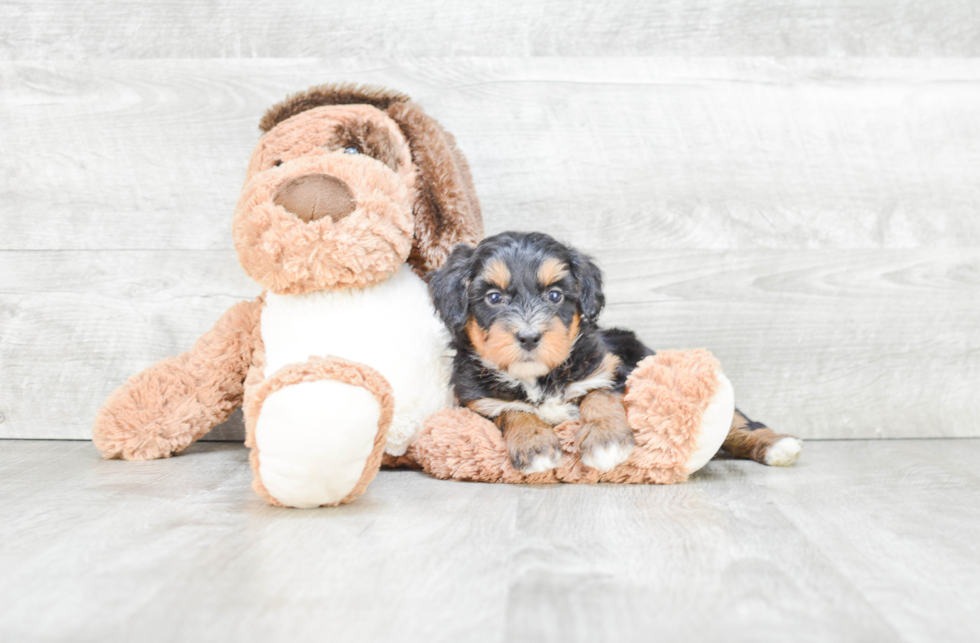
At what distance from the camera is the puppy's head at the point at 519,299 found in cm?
183

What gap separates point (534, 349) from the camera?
1.82 meters

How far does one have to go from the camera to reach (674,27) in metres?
2.53

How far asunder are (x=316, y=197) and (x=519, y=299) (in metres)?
0.55

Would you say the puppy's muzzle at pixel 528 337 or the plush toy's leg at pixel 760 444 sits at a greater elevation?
the puppy's muzzle at pixel 528 337

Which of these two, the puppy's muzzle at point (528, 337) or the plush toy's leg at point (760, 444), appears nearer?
the puppy's muzzle at point (528, 337)

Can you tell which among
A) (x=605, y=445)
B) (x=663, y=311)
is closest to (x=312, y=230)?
(x=605, y=445)

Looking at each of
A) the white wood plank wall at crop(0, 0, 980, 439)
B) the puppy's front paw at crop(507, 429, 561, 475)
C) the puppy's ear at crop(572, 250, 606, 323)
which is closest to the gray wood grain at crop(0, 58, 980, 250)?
the white wood plank wall at crop(0, 0, 980, 439)

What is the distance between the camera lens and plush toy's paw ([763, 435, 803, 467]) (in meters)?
2.13

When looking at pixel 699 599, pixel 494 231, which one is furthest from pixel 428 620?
pixel 494 231

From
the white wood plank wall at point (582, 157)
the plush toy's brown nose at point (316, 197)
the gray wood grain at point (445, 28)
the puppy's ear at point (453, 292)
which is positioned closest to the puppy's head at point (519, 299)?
the puppy's ear at point (453, 292)

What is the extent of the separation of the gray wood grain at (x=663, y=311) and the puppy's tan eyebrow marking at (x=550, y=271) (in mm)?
641

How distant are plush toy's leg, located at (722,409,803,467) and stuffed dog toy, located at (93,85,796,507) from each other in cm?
2

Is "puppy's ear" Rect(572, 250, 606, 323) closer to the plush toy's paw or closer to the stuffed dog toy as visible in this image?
the stuffed dog toy

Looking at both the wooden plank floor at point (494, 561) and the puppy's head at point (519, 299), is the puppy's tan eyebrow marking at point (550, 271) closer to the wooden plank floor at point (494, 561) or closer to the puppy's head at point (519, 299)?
the puppy's head at point (519, 299)
